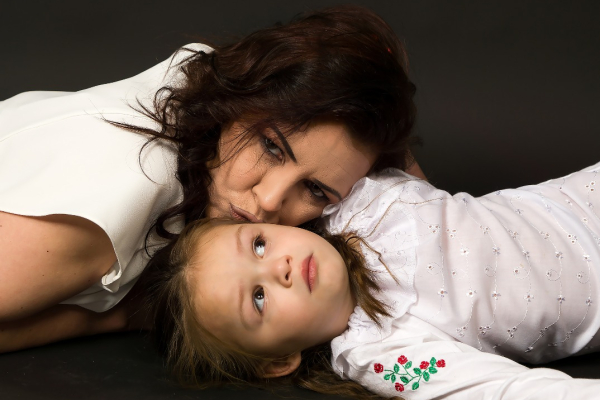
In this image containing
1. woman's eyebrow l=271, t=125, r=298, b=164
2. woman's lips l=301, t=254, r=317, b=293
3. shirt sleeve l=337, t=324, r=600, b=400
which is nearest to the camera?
shirt sleeve l=337, t=324, r=600, b=400

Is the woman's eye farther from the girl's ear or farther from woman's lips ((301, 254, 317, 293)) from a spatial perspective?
the girl's ear

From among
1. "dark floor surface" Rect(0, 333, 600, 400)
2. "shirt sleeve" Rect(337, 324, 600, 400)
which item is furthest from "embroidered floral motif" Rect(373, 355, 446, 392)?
"dark floor surface" Rect(0, 333, 600, 400)

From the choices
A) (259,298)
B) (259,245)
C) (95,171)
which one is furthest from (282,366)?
(95,171)

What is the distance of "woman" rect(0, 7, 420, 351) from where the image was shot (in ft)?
5.85

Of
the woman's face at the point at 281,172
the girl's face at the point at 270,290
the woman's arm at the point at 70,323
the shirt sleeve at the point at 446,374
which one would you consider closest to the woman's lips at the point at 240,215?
the woman's face at the point at 281,172

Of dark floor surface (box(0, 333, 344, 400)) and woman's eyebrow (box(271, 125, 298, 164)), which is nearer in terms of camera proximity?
dark floor surface (box(0, 333, 344, 400))

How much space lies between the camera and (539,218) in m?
2.11

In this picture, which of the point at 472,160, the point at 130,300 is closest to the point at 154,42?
the point at 472,160

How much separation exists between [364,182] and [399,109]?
0.73 ft

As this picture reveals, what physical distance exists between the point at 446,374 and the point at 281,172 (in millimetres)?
656

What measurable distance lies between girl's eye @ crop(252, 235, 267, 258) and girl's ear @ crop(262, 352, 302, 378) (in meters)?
0.27

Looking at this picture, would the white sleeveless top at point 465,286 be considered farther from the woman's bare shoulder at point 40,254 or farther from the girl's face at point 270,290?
the woman's bare shoulder at point 40,254

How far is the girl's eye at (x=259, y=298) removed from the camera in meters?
1.85

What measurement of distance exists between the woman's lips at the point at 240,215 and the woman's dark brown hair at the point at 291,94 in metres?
0.08
